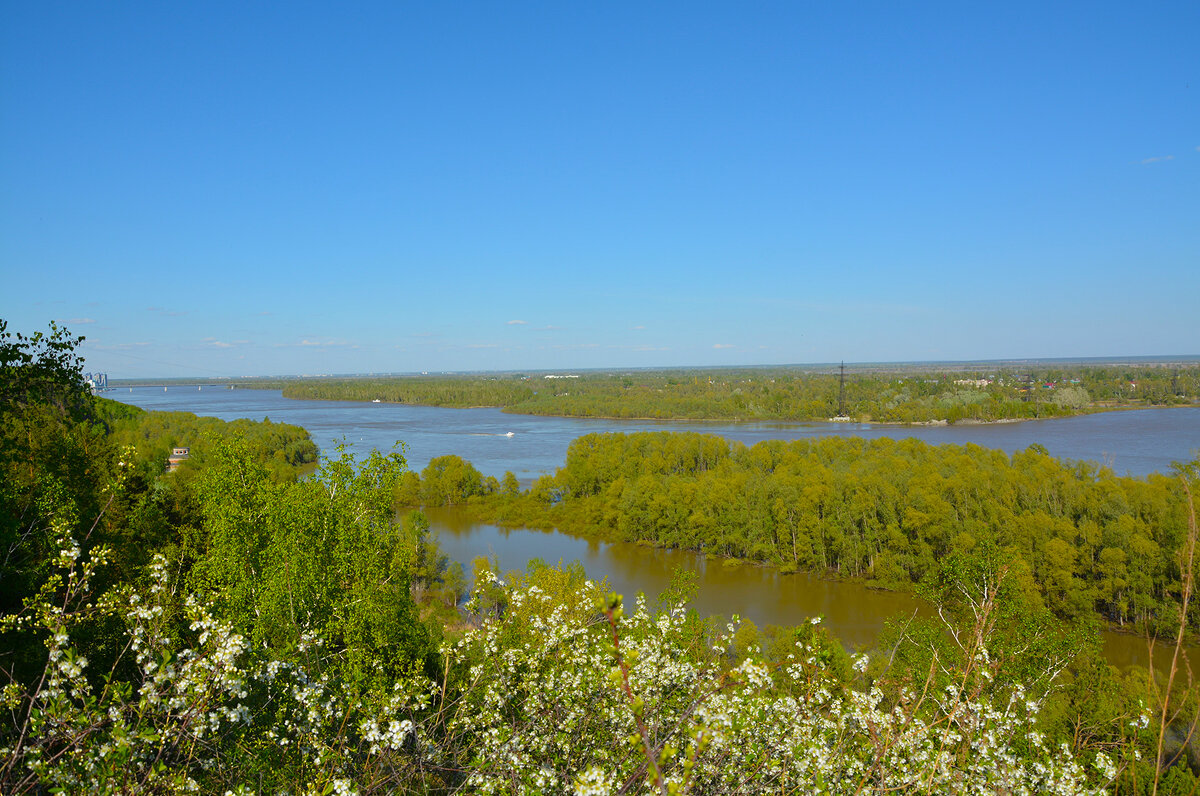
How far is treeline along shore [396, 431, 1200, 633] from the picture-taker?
1515 centimetres

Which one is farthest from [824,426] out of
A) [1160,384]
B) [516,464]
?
[1160,384]

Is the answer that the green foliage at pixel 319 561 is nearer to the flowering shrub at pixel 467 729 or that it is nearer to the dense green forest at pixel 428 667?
the dense green forest at pixel 428 667

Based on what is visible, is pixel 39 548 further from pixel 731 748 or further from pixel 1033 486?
pixel 1033 486

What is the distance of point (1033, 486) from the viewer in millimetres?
18500

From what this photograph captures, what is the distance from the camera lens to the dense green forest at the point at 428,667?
7.00 ft

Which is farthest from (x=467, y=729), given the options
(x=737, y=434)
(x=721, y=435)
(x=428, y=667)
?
(x=737, y=434)

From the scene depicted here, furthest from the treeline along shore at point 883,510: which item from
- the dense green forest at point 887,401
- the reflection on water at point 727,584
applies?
the dense green forest at point 887,401

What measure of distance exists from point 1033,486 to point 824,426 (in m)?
35.6

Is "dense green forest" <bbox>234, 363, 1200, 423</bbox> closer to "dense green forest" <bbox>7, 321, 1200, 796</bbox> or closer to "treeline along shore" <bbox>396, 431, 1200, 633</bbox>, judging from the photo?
"treeline along shore" <bbox>396, 431, 1200, 633</bbox>

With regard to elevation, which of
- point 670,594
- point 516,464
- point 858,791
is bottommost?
point 516,464

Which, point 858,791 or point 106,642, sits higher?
point 858,791

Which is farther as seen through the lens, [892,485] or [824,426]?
[824,426]

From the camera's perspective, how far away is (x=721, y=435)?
44406 millimetres

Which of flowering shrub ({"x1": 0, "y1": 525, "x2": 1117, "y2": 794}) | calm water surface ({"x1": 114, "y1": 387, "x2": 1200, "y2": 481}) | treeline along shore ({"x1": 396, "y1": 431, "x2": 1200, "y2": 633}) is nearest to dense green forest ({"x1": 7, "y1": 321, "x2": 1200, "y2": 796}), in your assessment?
flowering shrub ({"x1": 0, "y1": 525, "x2": 1117, "y2": 794})
